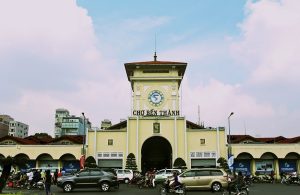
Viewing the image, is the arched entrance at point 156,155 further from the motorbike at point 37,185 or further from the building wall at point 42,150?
the motorbike at point 37,185

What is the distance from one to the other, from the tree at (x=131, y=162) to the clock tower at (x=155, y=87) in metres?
7.47

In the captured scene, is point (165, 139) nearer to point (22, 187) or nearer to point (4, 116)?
point (22, 187)

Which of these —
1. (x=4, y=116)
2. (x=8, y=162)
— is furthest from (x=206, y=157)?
(x=4, y=116)

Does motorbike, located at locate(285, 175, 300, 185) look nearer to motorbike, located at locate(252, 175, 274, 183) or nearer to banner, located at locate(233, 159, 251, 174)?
motorbike, located at locate(252, 175, 274, 183)

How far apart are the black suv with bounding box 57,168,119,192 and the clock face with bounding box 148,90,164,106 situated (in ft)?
89.5

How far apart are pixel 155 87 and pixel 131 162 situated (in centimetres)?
1208

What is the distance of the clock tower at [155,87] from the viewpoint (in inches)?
2250

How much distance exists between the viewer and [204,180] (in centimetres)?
2947

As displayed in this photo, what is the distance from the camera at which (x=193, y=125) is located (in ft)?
193

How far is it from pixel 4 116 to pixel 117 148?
85.9 metres

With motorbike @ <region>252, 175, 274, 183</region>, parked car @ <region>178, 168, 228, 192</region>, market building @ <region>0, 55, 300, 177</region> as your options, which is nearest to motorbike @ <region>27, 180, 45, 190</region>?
parked car @ <region>178, 168, 228, 192</region>

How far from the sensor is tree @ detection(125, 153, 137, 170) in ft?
165

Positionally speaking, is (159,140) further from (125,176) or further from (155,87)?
(125,176)

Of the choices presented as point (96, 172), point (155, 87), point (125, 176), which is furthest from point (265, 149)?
point (96, 172)
